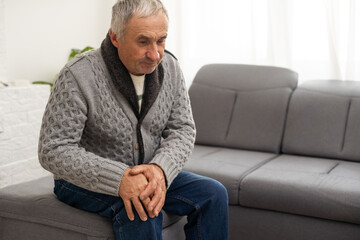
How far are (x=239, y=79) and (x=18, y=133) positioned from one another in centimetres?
135

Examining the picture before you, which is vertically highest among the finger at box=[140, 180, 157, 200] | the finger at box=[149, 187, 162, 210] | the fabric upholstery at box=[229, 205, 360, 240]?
the finger at box=[140, 180, 157, 200]

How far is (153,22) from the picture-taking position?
1734 millimetres

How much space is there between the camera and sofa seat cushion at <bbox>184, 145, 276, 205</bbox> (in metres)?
2.39

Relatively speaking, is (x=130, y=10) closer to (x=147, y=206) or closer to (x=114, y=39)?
(x=114, y=39)

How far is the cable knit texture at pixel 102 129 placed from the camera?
5.51 ft

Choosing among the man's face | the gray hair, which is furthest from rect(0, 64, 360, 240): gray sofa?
the gray hair

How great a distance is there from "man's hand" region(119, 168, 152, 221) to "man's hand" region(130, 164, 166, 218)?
0.04ft

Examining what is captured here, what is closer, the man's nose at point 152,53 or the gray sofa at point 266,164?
the man's nose at point 152,53

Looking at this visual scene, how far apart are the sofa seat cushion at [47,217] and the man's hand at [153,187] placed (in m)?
0.19

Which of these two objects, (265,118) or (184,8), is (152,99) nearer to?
(265,118)

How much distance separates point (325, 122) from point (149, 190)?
4.66ft

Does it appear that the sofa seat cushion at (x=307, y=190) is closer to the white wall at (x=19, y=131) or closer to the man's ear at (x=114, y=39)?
the man's ear at (x=114, y=39)

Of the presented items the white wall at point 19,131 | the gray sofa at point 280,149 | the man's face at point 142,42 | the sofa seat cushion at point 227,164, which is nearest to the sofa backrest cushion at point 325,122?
the gray sofa at point 280,149

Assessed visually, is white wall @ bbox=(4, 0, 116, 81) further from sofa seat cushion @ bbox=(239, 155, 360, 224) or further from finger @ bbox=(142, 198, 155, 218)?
finger @ bbox=(142, 198, 155, 218)
